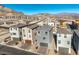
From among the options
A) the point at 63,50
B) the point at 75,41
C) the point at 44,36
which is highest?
the point at 44,36

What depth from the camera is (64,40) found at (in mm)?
2748

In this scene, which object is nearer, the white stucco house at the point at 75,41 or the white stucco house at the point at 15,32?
the white stucco house at the point at 75,41

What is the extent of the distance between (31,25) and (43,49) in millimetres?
647

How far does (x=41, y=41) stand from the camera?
283 cm

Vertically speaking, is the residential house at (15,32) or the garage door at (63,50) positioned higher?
the residential house at (15,32)

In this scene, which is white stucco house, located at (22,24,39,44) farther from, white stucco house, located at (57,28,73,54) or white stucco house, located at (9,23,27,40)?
white stucco house, located at (57,28,73,54)

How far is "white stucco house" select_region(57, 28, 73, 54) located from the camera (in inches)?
108

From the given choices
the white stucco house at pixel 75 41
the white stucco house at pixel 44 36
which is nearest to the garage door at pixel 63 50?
the white stucco house at pixel 75 41

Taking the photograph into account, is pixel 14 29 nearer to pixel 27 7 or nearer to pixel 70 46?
pixel 27 7

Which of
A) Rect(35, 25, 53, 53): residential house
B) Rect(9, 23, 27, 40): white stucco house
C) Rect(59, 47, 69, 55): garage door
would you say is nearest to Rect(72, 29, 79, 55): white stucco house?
Rect(59, 47, 69, 55): garage door

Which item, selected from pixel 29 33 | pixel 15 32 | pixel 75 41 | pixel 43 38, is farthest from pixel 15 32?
pixel 75 41

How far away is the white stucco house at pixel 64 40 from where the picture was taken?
2750 mm

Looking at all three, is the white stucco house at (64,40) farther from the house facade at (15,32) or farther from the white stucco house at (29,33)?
the house facade at (15,32)

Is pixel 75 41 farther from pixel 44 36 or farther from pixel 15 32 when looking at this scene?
pixel 15 32
